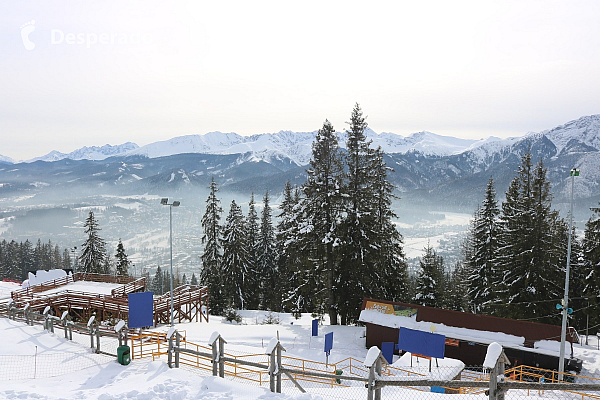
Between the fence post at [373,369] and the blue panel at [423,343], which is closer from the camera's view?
the fence post at [373,369]

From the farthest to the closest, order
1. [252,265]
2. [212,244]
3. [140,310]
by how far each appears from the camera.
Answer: [252,265] → [212,244] → [140,310]

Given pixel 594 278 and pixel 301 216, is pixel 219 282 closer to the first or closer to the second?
pixel 301 216

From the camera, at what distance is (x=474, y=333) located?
22.3m

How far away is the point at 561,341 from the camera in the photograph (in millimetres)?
19391

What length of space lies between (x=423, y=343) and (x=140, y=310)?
51.5 ft

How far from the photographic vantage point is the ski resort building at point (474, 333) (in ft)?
68.0

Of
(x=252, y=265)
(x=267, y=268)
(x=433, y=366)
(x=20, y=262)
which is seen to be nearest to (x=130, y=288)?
(x=252, y=265)

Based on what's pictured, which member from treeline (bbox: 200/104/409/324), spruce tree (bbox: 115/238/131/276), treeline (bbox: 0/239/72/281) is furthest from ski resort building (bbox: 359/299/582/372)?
treeline (bbox: 0/239/72/281)

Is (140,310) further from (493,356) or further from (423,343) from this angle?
(493,356)

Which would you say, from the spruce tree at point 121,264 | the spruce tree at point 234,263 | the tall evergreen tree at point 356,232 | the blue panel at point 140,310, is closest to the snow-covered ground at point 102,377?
the blue panel at point 140,310

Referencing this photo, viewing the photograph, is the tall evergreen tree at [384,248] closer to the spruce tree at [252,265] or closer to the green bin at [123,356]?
the green bin at [123,356]

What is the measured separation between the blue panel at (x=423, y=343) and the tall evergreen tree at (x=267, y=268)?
110 ft

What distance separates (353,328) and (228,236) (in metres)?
21.3

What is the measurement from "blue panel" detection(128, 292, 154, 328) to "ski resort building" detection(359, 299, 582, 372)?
Result: 13047 millimetres
